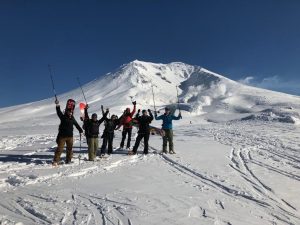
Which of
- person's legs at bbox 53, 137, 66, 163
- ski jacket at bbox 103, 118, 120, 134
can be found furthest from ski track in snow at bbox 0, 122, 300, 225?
ski jacket at bbox 103, 118, 120, 134

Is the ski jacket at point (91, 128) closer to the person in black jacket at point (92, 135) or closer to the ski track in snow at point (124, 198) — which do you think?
the person in black jacket at point (92, 135)

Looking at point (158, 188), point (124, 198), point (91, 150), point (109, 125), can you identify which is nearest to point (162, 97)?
point (109, 125)

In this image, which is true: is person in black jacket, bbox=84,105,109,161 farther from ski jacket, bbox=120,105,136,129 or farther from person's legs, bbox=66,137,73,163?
ski jacket, bbox=120,105,136,129

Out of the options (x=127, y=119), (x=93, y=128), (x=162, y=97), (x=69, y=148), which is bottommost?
(x=69, y=148)

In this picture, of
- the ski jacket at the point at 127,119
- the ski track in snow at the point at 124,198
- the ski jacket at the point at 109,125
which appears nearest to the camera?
the ski track in snow at the point at 124,198

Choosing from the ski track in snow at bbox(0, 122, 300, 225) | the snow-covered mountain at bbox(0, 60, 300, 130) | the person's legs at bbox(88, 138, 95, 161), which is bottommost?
the ski track in snow at bbox(0, 122, 300, 225)

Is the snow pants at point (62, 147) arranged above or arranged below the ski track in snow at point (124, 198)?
above

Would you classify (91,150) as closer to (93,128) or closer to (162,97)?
(93,128)

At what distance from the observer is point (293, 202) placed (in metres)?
8.87

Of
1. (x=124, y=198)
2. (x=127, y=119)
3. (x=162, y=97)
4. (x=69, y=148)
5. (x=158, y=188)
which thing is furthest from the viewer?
(x=162, y=97)

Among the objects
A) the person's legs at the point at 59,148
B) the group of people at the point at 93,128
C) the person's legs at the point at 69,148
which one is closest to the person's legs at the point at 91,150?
the group of people at the point at 93,128

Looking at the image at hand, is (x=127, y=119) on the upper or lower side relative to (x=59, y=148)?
upper

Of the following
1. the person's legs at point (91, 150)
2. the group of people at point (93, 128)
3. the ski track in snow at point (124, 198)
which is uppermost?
the group of people at point (93, 128)

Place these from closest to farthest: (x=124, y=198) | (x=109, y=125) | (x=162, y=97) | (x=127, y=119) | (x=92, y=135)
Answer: (x=124, y=198), (x=92, y=135), (x=109, y=125), (x=127, y=119), (x=162, y=97)
